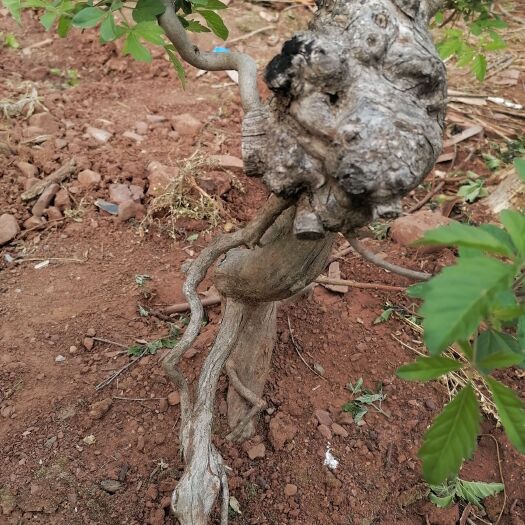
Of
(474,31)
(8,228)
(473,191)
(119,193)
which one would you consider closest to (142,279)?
(119,193)

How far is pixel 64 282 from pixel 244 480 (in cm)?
114

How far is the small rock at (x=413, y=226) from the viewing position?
7.82 feet

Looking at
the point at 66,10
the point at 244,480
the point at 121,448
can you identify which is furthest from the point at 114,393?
the point at 66,10

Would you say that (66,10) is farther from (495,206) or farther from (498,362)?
(495,206)

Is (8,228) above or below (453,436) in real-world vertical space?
below

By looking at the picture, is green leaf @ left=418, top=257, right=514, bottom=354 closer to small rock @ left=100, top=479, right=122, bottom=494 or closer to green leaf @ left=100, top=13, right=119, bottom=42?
green leaf @ left=100, top=13, right=119, bottom=42

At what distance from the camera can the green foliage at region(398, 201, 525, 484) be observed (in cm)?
58

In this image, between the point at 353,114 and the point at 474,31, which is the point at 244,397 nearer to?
the point at 353,114

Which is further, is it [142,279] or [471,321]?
[142,279]

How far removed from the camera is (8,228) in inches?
97.3

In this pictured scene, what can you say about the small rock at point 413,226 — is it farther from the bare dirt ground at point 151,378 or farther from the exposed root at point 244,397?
the exposed root at point 244,397

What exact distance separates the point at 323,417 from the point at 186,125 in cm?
195

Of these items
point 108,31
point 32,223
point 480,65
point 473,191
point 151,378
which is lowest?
point 32,223

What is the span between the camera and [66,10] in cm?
118
